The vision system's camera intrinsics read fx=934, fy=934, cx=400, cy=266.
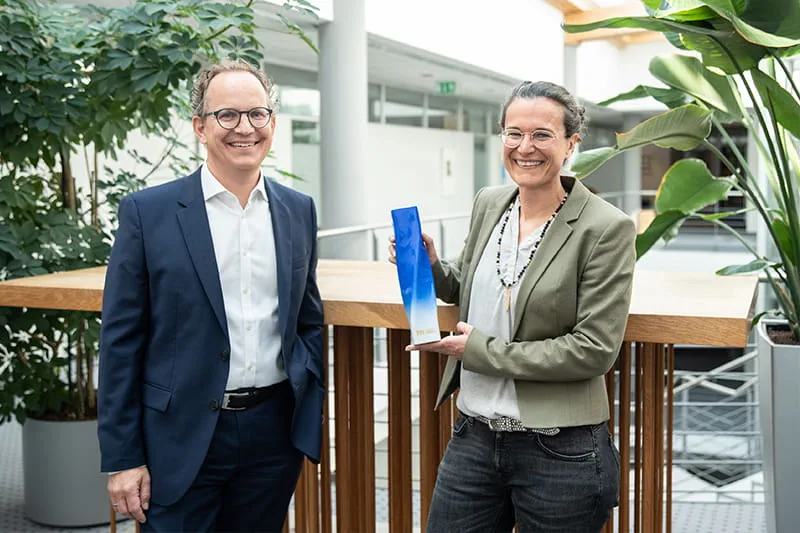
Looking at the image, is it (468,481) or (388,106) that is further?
(388,106)

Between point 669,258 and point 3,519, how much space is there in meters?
A: 16.7

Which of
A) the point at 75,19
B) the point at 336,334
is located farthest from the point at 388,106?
the point at 336,334

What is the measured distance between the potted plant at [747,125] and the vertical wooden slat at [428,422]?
1036mm

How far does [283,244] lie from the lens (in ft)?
7.24

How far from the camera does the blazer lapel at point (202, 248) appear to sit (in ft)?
6.86

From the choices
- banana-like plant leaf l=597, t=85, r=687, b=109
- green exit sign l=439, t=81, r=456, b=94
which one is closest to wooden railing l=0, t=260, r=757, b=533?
banana-like plant leaf l=597, t=85, r=687, b=109

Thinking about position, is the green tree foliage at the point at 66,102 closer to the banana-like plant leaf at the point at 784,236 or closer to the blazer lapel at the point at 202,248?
the blazer lapel at the point at 202,248

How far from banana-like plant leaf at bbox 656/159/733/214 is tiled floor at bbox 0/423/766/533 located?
1550mm

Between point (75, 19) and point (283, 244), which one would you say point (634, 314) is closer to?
point (283, 244)

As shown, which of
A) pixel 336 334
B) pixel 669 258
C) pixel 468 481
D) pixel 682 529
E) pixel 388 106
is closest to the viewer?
pixel 468 481

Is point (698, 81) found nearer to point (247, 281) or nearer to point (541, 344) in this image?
point (541, 344)

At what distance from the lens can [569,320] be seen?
6.59 ft

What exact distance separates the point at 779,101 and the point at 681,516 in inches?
91.1

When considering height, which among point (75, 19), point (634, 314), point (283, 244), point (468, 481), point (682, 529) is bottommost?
point (682, 529)
